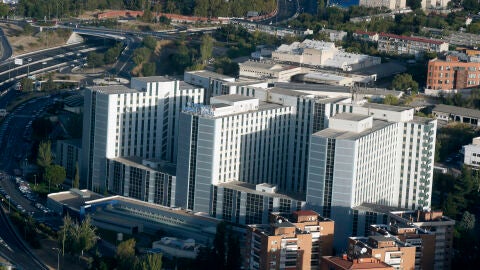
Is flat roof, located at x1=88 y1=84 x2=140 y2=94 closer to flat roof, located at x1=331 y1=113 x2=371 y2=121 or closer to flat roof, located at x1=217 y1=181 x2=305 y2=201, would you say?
flat roof, located at x1=217 y1=181 x2=305 y2=201

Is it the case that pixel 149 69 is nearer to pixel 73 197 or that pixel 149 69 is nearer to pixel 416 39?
pixel 416 39

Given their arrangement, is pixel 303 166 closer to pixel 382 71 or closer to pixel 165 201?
pixel 165 201

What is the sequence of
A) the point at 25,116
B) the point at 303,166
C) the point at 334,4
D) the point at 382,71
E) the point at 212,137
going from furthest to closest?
1. the point at 334,4
2. the point at 382,71
3. the point at 25,116
4. the point at 303,166
5. the point at 212,137

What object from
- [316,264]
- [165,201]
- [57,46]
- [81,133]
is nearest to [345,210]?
[316,264]

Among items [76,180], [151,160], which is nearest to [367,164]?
[151,160]

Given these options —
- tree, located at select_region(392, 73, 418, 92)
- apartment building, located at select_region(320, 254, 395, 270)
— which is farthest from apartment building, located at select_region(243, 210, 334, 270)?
tree, located at select_region(392, 73, 418, 92)

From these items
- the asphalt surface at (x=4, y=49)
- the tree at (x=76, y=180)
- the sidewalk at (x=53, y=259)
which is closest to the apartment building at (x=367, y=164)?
the sidewalk at (x=53, y=259)

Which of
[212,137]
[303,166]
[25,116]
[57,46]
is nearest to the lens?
[212,137]
